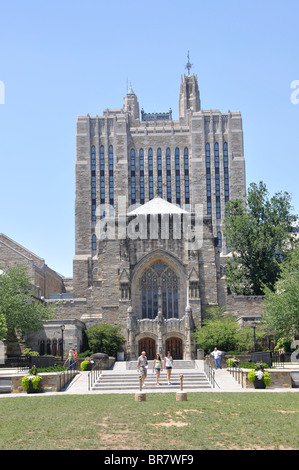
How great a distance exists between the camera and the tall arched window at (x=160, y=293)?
4862 centimetres

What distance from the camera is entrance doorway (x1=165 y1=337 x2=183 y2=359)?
152 feet

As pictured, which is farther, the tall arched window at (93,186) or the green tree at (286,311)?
the tall arched window at (93,186)

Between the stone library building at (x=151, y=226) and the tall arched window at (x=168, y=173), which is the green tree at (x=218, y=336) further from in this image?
the tall arched window at (x=168, y=173)

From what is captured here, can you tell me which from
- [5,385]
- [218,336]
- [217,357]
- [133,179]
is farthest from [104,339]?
[133,179]

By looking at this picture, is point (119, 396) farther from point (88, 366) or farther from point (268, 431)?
point (88, 366)

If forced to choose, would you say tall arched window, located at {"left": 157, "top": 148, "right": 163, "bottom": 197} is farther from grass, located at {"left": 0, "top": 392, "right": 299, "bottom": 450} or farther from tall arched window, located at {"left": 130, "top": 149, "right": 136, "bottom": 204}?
grass, located at {"left": 0, "top": 392, "right": 299, "bottom": 450}

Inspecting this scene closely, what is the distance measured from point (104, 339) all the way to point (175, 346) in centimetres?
580

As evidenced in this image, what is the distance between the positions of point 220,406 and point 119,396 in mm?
4931

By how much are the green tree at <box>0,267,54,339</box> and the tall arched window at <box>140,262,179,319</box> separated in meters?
8.07

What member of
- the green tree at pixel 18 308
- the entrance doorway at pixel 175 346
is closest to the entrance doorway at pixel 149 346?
the entrance doorway at pixel 175 346

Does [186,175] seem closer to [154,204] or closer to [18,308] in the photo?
[154,204]

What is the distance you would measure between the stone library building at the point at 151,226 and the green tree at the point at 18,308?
162 cm
